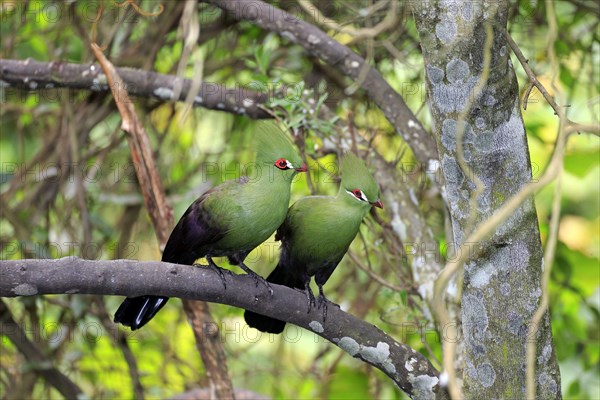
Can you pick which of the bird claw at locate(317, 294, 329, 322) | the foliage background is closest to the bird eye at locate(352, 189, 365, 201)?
the bird claw at locate(317, 294, 329, 322)

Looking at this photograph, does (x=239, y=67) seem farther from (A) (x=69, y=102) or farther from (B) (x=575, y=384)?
(B) (x=575, y=384)

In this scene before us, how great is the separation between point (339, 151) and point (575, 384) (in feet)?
4.56

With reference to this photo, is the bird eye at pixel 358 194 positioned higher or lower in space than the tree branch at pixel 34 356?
higher

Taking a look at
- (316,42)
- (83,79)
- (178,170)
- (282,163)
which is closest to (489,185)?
(282,163)

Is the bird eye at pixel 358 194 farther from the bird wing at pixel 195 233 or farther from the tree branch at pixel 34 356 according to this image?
the tree branch at pixel 34 356

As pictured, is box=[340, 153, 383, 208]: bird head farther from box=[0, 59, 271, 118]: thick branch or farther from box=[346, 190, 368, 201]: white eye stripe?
box=[0, 59, 271, 118]: thick branch

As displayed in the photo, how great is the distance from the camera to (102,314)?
3.30 metres

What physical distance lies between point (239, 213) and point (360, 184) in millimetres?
371

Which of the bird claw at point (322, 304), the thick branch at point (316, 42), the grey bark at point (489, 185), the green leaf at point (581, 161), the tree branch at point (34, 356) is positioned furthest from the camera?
the green leaf at point (581, 161)

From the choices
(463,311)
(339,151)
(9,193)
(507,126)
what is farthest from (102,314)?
(507,126)

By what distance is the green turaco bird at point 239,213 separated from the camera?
235cm

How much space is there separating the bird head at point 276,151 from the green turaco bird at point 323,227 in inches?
5.7

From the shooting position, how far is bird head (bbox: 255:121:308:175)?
2395mm

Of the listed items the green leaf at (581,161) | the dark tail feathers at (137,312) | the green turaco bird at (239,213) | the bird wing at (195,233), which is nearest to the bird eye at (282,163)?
the green turaco bird at (239,213)
